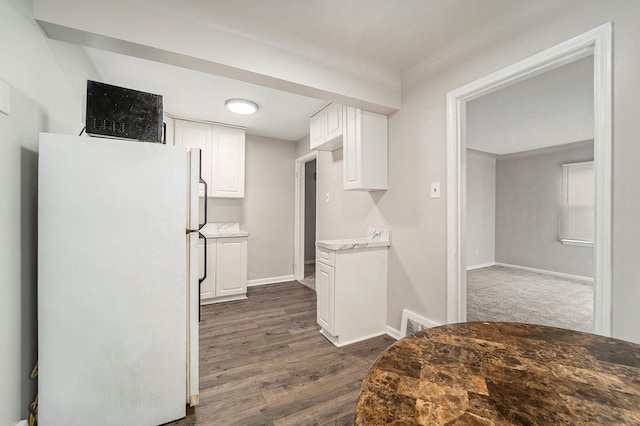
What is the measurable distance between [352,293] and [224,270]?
2022mm

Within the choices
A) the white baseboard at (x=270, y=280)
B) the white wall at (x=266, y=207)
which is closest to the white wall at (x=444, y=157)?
the white wall at (x=266, y=207)

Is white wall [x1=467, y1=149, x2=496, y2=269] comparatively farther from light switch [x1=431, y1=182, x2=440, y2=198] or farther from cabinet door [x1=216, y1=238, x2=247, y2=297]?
cabinet door [x1=216, y1=238, x2=247, y2=297]

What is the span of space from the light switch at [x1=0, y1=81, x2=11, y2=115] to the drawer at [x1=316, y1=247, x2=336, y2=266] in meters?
2.13

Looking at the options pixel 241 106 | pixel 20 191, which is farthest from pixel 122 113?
pixel 241 106

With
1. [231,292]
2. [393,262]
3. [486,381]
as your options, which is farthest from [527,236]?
[486,381]

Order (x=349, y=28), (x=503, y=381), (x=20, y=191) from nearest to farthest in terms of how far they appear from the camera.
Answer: (x=503, y=381), (x=20, y=191), (x=349, y=28)

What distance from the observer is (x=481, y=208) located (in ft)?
19.1

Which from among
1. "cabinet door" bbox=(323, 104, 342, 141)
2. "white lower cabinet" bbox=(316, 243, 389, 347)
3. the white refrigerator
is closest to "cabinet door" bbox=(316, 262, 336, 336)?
"white lower cabinet" bbox=(316, 243, 389, 347)

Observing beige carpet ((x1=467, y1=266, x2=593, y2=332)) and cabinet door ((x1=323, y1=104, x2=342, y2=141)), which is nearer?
cabinet door ((x1=323, y1=104, x2=342, y2=141))

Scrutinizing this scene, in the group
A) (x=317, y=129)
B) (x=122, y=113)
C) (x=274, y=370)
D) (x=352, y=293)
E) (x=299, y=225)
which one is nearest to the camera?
(x=122, y=113)

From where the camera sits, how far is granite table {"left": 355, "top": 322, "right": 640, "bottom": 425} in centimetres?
44

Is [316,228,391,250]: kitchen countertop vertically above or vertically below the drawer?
above

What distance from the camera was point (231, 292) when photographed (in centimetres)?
359

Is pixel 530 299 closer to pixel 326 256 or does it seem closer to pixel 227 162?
pixel 326 256
